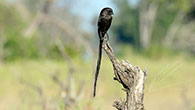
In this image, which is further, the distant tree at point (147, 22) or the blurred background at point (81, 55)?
the distant tree at point (147, 22)

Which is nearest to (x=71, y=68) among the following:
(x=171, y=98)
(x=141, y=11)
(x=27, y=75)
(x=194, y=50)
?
(x=171, y=98)

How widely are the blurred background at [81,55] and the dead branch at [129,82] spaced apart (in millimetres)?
212

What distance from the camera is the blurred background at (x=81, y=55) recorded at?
3662 millimetres

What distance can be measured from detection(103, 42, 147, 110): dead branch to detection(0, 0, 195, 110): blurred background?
0.21 metres

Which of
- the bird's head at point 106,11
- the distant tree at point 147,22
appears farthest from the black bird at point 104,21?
the distant tree at point 147,22

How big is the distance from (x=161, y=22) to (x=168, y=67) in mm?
35744

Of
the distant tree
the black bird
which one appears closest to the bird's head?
the black bird

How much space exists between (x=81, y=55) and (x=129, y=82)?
1115cm

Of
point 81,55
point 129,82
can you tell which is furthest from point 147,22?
point 129,82

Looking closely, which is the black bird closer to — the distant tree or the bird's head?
the bird's head

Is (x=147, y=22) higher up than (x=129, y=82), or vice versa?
(x=147, y=22)

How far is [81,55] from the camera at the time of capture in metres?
13.0

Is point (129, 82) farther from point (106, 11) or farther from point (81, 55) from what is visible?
point (81, 55)

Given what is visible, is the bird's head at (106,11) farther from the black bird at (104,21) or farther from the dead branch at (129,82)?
the dead branch at (129,82)
